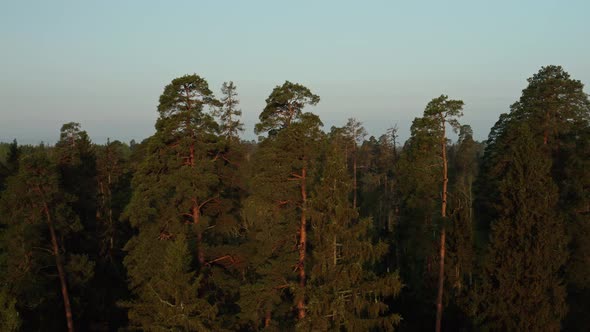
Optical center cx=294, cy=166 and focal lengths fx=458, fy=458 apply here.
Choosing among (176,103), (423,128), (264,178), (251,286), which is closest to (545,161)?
(423,128)

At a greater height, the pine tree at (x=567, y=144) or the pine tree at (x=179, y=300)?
the pine tree at (x=567, y=144)

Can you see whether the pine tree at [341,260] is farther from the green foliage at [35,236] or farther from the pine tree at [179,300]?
the green foliage at [35,236]

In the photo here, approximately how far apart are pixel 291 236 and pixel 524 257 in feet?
31.5

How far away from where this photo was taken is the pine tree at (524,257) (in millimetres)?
18391

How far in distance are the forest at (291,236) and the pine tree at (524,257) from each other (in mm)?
56

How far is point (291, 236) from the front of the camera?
59.0ft

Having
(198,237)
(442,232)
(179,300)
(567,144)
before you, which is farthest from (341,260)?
(567,144)

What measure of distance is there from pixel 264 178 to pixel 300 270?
12.8 feet

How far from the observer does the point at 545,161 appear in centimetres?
1977

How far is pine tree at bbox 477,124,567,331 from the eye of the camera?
18391mm

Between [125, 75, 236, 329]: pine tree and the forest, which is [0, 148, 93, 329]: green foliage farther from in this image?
[125, 75, 236, 329]: pine tree

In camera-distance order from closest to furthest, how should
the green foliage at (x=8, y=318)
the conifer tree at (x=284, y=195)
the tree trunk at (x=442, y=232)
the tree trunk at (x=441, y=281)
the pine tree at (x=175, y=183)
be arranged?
the green foliage at (x=8, y=318) < the conifer tree at (x=284, y=195) < the pine tree at (x=175, y=183) < the tree trunk at (x=442, y=232) < the tree trunk at (x=441, y=281)

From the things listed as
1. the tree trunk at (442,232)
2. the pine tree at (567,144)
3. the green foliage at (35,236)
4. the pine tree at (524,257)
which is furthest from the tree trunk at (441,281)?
the green foliage at (35,236)

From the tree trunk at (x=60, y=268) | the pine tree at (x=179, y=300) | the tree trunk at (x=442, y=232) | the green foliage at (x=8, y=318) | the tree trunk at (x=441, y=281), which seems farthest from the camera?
the tree trunk at (x=60, y=268)
